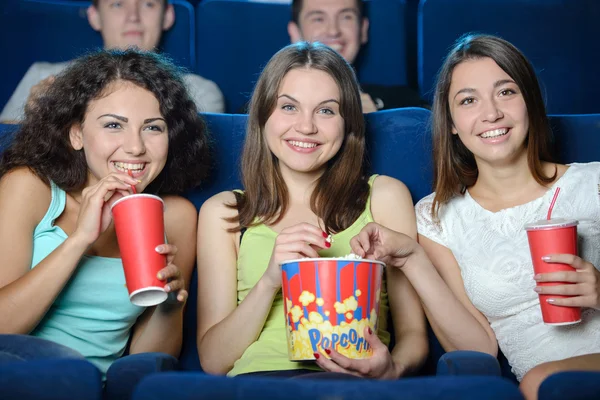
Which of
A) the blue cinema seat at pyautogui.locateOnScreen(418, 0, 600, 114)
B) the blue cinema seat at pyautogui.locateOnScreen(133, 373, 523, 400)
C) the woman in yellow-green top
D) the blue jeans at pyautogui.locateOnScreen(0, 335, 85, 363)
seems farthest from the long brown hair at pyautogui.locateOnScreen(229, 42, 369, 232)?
the blue cinema seat at pyautogui.locateOnScreen(418, 0, 600, 114)

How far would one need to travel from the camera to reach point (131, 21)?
3277mm

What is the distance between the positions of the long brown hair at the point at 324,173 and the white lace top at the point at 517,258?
0.20 meters

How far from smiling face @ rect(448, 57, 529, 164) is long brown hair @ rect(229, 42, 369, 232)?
26 cm

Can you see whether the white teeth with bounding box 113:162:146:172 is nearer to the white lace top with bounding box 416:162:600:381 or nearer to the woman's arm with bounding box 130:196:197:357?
the woman's arm with bounding box 130:196:197:357

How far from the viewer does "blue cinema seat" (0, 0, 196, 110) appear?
3.22m

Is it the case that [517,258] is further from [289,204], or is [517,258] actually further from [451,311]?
[289,204]

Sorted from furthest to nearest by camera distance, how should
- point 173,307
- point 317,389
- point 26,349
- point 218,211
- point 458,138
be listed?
point 458,138 → point 218,211 → point 173,307 → point 26,349 → point 317,389

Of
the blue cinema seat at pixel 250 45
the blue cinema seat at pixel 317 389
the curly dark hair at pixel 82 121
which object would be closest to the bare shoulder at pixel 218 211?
the curly dark hair at pixel 82 121

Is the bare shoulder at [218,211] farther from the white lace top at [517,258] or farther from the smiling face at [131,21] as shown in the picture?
the smiling face at [131,21]

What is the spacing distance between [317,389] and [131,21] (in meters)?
2.77

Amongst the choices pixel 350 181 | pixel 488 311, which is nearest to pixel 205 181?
pixel 350 181

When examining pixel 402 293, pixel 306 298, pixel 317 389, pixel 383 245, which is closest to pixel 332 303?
pixel 306 298

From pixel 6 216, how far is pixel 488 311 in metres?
1.12

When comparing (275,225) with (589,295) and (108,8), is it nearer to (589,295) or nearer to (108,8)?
(589,295)
